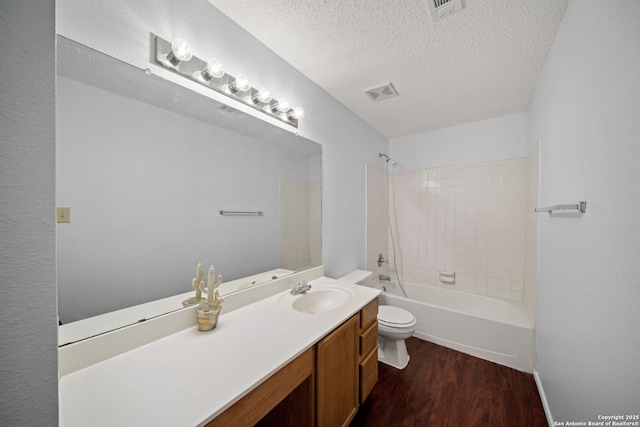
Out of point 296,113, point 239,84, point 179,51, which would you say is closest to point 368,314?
point 296,113

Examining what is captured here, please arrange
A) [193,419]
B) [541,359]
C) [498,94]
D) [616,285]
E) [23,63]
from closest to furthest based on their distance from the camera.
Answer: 1. [23,63]
2. [193,419]
3. [616,285]
4. [541,359]
5. [498,94]

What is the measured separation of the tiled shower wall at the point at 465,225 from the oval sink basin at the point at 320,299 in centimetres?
179

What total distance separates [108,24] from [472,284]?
11.5 ft

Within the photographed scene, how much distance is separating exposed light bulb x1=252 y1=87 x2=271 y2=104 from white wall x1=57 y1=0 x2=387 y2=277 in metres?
0.10

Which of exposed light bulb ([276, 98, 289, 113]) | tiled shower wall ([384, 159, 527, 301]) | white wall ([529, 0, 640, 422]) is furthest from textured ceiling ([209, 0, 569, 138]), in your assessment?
tiled shower wall ([384, 159, 527, 301])

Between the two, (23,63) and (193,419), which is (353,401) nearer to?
(193,419)

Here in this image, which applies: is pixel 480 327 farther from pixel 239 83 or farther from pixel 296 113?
pixel 239 83

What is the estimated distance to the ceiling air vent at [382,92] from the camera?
76.7 inches

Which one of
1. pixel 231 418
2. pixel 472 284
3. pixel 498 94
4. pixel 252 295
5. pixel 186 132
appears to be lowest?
pixel 472 284

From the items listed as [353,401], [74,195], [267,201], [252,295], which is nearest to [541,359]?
[353,401]

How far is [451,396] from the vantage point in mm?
1632

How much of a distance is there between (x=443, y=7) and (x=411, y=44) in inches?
10.7

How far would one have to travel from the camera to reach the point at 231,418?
69 centimetres

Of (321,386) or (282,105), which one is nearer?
(321,386)
